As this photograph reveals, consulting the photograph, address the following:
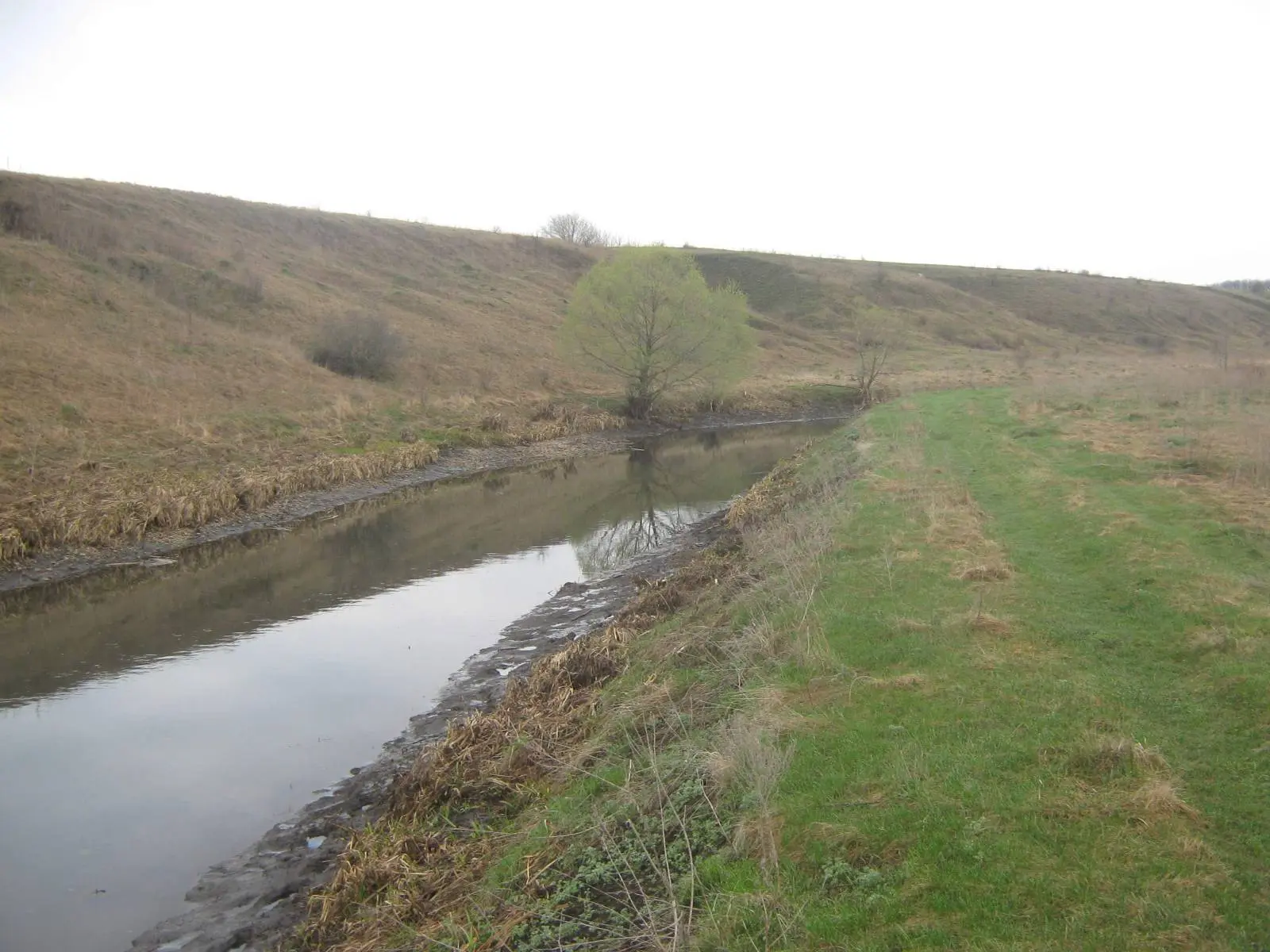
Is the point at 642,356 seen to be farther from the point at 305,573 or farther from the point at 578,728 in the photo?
the point at 578,728

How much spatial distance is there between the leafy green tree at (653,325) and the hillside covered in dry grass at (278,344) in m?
3.19

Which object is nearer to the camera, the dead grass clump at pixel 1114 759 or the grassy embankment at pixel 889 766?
the grassy embankment at pixel 889 766

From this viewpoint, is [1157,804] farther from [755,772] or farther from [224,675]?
[224,675]

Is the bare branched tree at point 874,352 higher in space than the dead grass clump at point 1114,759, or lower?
higher

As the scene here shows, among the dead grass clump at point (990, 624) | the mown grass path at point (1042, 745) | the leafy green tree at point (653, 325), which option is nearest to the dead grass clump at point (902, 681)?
the mown grass path at point (1042, 745)

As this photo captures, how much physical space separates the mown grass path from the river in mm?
6919

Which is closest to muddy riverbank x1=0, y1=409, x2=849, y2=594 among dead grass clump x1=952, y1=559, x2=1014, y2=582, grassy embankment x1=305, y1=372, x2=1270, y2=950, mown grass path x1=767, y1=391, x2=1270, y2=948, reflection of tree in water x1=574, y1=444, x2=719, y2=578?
reflection of tree in water x1=574, y1=444, x2=719, y2=578

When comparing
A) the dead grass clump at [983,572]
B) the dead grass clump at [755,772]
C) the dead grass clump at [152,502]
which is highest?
the dead grass clump at [983,572]

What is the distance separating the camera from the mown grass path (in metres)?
5.39

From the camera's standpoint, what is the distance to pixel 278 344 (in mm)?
42906

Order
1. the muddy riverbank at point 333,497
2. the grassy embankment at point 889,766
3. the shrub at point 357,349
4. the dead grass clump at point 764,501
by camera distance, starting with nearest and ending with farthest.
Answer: the grassy embankment at point 889,766
the muddy riverbank at point 333,497
the dead grass clump at point 764,501
the shrub at point 357,349

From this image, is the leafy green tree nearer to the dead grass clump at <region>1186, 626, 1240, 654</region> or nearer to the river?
the river

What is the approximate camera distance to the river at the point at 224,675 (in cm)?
1002

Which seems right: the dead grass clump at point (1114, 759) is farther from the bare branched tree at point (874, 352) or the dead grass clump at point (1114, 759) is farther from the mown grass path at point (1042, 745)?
the bare branched tree at point (874, 352)
